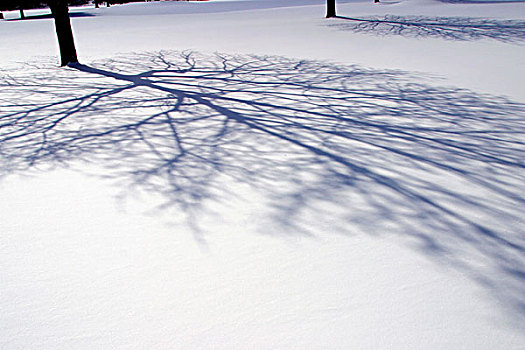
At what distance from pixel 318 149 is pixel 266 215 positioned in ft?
5.64

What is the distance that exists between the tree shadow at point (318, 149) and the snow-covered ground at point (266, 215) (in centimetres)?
3

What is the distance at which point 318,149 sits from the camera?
202 inches

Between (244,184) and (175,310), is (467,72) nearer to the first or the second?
(244,184)

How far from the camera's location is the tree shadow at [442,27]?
48.4 ft

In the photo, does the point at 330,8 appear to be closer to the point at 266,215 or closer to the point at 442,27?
the point at 442,27

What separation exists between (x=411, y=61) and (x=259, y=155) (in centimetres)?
747

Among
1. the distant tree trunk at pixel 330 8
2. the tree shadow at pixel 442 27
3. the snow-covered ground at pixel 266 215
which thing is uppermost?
the distant tree trunk at pixel 330 8

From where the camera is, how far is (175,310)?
266 cm

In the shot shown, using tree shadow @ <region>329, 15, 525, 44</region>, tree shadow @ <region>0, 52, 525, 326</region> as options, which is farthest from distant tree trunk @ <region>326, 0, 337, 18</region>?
tree shadow @ <region>0, 52, 525, 326</region>

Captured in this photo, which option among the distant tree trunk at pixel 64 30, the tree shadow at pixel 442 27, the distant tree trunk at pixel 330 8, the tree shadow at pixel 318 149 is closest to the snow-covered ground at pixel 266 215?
the tree shadow at pixel 318 149

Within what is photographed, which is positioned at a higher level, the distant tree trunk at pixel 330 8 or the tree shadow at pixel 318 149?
the distant tree trunk at pixel 330 8

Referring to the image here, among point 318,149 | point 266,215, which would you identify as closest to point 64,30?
point 318,149

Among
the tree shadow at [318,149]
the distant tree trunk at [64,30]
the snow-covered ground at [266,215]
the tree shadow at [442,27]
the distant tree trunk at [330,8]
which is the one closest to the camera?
the snow-covered ground at [266,215]

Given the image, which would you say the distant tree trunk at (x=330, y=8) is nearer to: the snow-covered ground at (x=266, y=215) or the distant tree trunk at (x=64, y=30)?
the distant tree trunk at (x=64, y=30)
